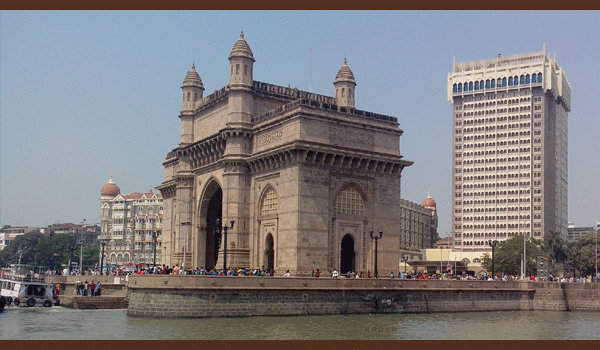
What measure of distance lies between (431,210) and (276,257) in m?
99.2

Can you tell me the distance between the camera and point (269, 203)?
5203 cm

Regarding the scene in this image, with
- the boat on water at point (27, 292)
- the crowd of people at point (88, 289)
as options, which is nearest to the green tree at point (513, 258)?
the crowd of people at point (88, 289)

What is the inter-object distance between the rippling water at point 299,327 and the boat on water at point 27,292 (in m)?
4.13

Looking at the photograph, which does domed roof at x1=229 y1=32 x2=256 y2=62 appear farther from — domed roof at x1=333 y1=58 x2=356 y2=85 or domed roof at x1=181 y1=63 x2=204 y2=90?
domed roof at x1=181 y1=63 x2=204 y2=90

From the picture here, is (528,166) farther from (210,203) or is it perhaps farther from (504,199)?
(210,203)

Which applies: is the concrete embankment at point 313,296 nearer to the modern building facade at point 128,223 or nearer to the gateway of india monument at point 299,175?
the gateway of india monument at point 299,175

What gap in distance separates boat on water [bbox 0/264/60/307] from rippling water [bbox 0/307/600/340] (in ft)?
13.5

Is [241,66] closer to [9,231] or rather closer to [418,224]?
[418,224]

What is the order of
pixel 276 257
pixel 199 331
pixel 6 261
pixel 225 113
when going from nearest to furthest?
pixel 199 331, pixel 276 257, pixel 225 113, pixel 6 261

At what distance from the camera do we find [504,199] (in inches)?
4899

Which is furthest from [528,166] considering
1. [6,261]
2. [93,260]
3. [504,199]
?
[6,261]

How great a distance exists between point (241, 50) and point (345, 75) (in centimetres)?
942

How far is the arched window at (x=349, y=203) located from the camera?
5069 cm

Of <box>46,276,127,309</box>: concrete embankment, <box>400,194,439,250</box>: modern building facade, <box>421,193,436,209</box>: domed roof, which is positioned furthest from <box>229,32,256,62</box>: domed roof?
<box>421,193,436,209</box>: domed roof
